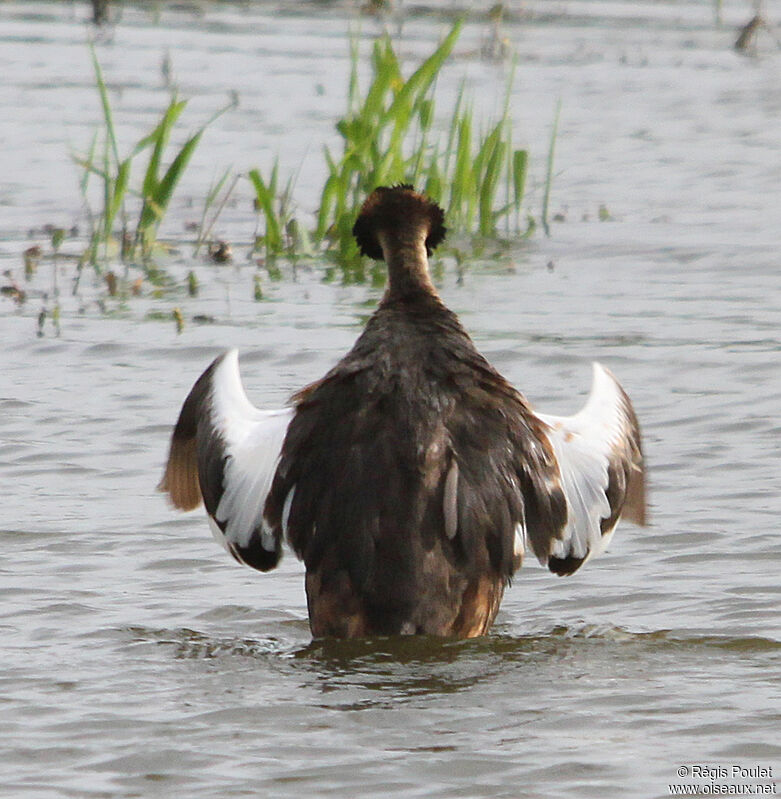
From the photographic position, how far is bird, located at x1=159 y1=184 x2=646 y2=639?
4.82 metres

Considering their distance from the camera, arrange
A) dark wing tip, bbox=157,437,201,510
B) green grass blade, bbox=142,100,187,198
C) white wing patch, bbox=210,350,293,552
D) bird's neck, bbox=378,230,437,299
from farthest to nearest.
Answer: green grass blade, bbox=142,100,187,198 → dark wing tip, bbox=157,437,201,510 → bird's neck, bbox=378,230,437,299 → white wing patch, bbox=210,350,293,552

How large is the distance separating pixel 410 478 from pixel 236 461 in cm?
55

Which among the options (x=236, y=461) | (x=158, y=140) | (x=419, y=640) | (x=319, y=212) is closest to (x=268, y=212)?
(x=319, y=212)

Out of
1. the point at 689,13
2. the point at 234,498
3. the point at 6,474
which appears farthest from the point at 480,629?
the point at 689,13

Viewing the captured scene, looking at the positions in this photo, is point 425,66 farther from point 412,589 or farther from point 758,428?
point 412,589

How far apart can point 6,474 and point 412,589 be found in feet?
7.81

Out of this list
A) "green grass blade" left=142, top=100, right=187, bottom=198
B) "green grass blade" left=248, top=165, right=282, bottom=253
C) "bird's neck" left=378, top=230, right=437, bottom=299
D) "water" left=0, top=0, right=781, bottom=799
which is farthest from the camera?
"green grass blade" left=248, top=165, right=282, bottom=253

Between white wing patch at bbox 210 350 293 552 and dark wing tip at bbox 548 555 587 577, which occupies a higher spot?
white wing patch at bbox 210 350 293 552

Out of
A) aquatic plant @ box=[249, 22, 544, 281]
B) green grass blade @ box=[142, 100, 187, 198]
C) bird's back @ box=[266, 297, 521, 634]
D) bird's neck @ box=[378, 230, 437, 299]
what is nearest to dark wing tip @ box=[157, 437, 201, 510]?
bird's back @ box=[266, 297, 521, 634]

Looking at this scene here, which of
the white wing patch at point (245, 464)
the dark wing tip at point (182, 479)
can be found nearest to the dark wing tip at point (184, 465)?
the dark wing tip at point (182, 479)

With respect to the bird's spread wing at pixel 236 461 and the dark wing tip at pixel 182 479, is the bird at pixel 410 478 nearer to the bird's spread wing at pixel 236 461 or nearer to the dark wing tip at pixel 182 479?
the bird's spread wing at pixel 236 461

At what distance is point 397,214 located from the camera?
18.5 ft

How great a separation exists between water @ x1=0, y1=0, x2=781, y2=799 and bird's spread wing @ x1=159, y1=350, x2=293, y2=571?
0.31 m

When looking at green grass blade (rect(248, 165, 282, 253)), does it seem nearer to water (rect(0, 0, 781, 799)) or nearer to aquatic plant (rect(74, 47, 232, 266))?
water (rect(0, 0, 781, 799))
